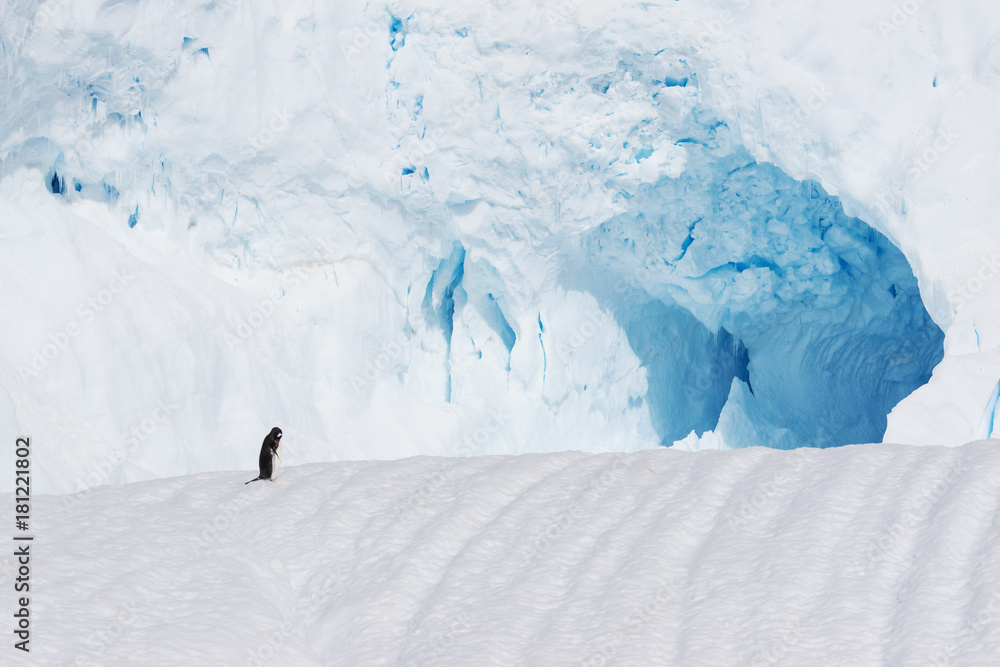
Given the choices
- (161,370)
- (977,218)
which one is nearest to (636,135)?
(977,218)

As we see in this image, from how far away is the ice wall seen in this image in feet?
23.6

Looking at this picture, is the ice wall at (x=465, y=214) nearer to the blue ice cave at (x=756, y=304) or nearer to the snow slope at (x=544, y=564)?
the blue ice cave at (x=756, y=304)

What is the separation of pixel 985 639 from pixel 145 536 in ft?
9.92

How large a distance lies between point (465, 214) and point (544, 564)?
18.2 feet

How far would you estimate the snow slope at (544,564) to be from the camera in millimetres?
3154

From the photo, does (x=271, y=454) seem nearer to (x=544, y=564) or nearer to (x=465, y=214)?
(x=544, y=564)

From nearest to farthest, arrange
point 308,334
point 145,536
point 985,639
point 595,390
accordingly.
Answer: point 985,639 → point 145,536 → point 308,334 → point 595,390

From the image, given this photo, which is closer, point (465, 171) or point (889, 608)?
point (889, 608)

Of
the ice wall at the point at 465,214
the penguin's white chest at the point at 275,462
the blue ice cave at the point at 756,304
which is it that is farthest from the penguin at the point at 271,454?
the blue ice cave at the point at 756,304

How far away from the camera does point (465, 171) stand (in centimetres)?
870

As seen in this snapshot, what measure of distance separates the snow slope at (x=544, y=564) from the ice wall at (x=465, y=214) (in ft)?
9.47

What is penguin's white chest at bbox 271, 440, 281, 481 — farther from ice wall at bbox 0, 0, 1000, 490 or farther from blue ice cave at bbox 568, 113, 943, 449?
blue ice cave at bbox 568, 113, 943, 449

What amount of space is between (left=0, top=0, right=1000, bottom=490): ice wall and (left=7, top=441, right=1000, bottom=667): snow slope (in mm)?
2886

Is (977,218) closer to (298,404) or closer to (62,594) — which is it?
(298,404)
